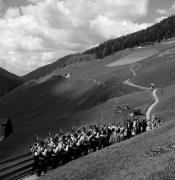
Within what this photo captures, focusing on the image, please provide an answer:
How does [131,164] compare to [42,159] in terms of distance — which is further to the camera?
[42,159]

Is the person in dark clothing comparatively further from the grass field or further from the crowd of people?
the grass field

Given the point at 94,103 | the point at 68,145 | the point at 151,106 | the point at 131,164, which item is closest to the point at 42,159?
the point at 68,145

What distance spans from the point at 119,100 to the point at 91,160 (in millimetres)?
75562

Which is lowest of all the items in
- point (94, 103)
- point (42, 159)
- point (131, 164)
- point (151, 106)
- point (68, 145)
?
point (94, 103)

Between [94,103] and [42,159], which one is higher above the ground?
[42,159]

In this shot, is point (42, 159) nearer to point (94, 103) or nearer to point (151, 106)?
point (151, 106)

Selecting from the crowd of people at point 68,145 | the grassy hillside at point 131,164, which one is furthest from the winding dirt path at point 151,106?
the grassy hillside at point 131,164

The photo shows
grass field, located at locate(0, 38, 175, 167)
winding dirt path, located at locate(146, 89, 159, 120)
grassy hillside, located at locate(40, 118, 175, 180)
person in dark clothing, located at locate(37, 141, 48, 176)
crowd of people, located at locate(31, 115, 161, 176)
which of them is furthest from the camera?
grass field, located at locate(0, 38, 175, 167)

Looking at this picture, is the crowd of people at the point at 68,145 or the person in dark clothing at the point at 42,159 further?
the crowd of people at the point at 68,145

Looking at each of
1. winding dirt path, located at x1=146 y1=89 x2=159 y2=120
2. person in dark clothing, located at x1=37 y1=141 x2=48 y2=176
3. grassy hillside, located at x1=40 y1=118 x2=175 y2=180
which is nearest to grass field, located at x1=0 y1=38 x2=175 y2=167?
winding dirt path, located at x1=146 y1=89 x2=159 y2=120

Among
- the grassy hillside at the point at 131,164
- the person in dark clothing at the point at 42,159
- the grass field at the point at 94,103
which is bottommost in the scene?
the grass field at the point at 94,103

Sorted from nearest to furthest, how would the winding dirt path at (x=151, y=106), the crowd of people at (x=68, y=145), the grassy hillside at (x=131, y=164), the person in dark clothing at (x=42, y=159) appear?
1. the grassy hillside at (x=131, y=164)
2. the person in dark clothing at (x=42, y=159)
3. the crowd of people at (x=68, y=145)
4. the winding dirt path at (x=151, y=106)

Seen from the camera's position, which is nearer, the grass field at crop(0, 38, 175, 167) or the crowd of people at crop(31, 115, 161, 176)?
the crowd of people at crop(31, 115, 161, 176)

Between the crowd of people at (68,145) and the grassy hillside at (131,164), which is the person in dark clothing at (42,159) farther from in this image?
the grassy hillside at (131,164)
